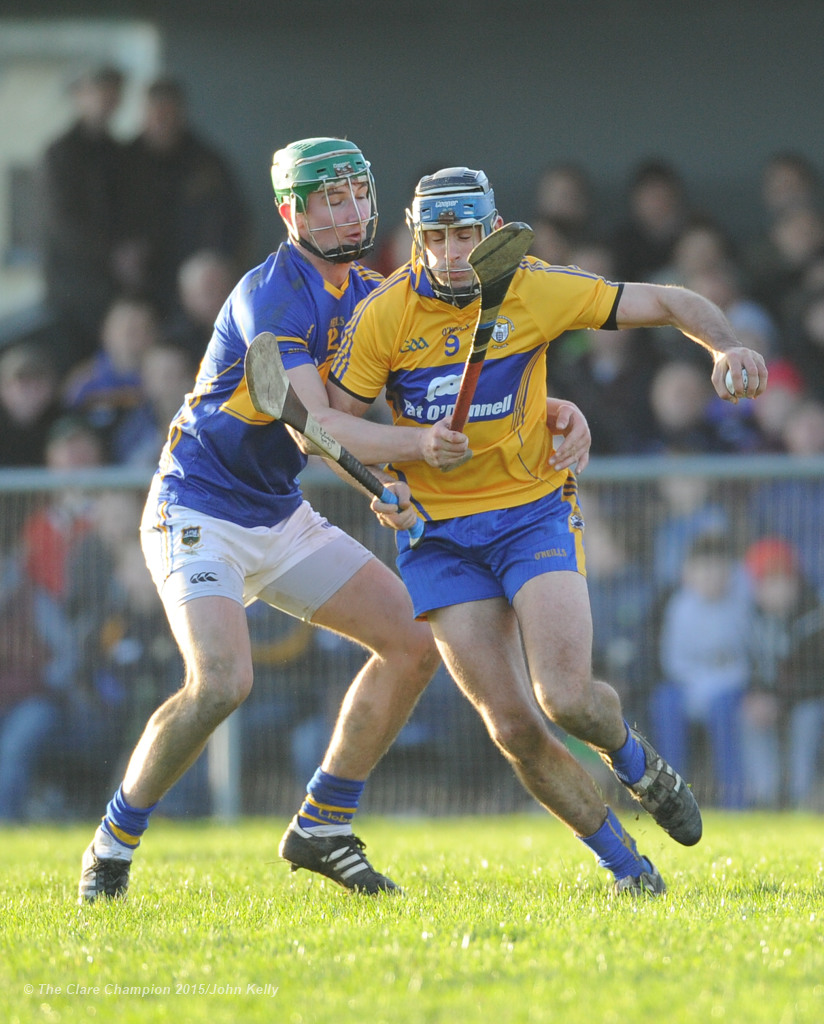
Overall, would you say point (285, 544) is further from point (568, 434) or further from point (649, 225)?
point (649, 225)

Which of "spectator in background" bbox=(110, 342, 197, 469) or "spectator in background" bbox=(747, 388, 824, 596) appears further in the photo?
"spectator in background" bbox=(110, 342, 197, 469)

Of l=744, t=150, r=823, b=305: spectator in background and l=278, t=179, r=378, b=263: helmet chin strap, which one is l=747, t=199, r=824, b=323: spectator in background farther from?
l=278, t=179, r=378, b=263: helmet chin strap

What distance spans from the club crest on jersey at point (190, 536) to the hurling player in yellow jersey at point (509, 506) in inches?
26.9

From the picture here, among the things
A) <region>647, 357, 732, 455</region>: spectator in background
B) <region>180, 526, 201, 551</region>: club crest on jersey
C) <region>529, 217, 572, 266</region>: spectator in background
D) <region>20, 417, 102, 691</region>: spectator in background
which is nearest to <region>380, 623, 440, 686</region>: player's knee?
<region>180, 526, 201, 551</region>: club crest on jersey

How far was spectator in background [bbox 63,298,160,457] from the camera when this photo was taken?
11086mm

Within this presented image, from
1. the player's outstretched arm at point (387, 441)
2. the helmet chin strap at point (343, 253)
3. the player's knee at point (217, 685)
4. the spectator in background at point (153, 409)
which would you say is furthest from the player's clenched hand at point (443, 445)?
the spectator in background at point (153, 409)

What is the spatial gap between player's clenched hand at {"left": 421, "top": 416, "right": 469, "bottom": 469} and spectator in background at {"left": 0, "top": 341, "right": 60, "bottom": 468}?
22.6 ft

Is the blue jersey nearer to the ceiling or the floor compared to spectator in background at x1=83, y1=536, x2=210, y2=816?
nearer to the ceiling

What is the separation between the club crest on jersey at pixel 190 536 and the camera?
205 inches

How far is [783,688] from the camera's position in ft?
28.3

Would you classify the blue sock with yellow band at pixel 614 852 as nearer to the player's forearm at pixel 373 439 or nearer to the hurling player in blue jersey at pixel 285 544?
the hurling player in blue jersey at pixel 285 544

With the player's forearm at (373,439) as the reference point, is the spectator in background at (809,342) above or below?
Result: below

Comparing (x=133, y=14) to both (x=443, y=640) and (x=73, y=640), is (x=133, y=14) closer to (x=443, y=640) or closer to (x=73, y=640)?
(x=73, y=640)

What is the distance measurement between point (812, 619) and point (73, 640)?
438 cm
